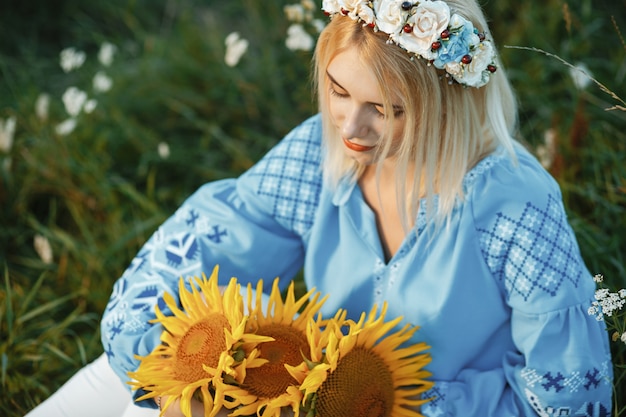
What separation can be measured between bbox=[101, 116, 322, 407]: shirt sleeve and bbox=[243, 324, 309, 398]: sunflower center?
379mm

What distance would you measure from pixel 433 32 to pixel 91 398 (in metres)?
1.33

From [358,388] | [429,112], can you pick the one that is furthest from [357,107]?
[358,388]

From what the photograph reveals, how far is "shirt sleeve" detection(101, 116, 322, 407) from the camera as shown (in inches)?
82.0

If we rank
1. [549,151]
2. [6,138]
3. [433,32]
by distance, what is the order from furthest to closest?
[6,138] → [549,151] → [433,32]

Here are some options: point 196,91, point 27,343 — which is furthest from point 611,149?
point 27,343

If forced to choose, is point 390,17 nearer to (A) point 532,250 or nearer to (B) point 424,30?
(B) point 424,30

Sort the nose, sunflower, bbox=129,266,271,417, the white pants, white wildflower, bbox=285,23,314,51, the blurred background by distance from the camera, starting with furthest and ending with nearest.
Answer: white wildflower, bbox=285,23,314,51
the blurred background
the white pants
the nose
sunflower, bbox=129,266,271,417

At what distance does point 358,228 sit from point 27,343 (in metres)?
1.23

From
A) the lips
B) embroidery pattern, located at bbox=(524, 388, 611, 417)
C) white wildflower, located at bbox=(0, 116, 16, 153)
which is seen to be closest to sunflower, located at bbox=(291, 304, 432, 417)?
embroidery pattern, located at bbox=(524, 388, 611, 417)

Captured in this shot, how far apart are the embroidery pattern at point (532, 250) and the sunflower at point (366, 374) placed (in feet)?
0.90

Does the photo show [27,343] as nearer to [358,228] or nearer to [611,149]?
[358,228]

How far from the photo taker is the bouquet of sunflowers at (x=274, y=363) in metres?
1.63

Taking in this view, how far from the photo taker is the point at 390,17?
65.3 inches

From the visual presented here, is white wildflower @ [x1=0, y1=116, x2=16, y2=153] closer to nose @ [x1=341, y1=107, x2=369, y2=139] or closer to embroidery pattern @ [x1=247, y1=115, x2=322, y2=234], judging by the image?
embroidery pattern @ [x1=247, y1=115, x2=322, y2=234]
